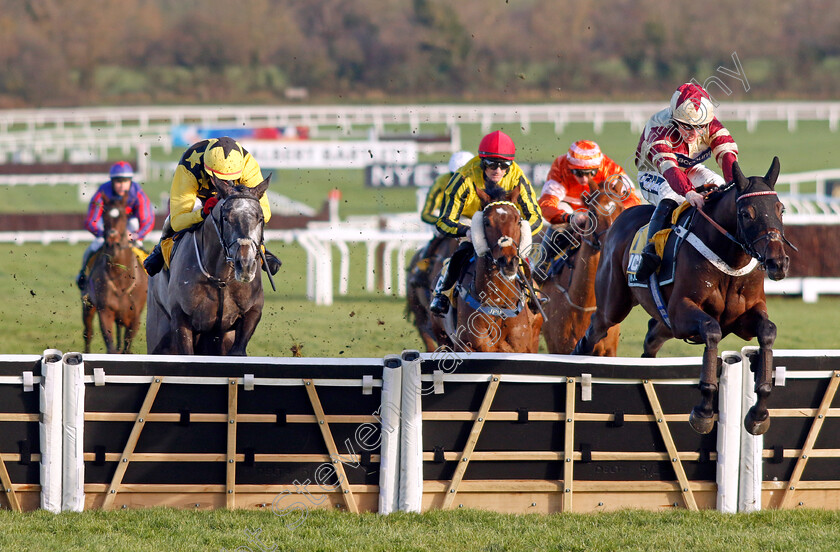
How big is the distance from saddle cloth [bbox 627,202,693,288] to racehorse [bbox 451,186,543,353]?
0.65 metres

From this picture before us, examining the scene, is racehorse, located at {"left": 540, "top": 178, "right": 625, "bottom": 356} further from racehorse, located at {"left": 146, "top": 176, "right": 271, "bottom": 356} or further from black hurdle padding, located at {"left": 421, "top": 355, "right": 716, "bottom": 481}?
racehorse, located at {"left": 146, "top": 176, "right": 271, "bottom": 356}

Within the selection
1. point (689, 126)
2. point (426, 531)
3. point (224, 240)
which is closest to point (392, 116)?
point (689, 126)

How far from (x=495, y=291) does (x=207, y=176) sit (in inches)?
75.3

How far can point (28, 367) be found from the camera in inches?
202

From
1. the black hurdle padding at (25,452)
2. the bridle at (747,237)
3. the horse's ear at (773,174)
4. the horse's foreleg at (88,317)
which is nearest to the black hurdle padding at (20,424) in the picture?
the black hurdle padding at (25,452)

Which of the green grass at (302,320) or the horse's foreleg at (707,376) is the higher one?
the horse's foreleg at (707,376)

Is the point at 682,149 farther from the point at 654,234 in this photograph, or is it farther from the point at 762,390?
the point at 762,390

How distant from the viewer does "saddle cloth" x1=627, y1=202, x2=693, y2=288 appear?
581 cm

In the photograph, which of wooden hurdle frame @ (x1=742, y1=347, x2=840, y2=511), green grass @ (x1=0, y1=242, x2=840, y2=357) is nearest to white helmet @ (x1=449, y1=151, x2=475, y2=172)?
green grass @ (x1=0, y1=242, x2=840, y2=357)

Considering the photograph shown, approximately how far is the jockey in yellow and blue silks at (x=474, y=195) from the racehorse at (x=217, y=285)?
1.32 metres

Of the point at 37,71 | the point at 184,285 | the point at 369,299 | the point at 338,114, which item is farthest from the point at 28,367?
the point at 37,71

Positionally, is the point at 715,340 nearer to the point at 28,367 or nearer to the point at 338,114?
the point at 28,367

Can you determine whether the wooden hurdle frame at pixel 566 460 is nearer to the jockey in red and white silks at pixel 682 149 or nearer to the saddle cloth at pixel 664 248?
the saddle cloth at pixel 664 248

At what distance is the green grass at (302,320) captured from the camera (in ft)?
32.8
